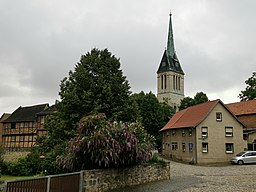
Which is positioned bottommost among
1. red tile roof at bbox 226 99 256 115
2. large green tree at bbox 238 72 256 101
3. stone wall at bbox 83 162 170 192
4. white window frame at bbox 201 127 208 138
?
stone wall at bbox 83 162 170 192

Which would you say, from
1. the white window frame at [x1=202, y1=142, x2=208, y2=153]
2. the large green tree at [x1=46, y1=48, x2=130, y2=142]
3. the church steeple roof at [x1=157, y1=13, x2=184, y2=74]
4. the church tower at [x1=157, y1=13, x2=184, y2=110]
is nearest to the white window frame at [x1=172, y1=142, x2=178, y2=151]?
the white window frame at [x1=202, y1=142, x2=208, y2=153]

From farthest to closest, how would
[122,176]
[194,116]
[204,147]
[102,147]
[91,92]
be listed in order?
1. [194,116]
2. [204,147]
3. [91,92]
4. [122,176]
5. [102,147]

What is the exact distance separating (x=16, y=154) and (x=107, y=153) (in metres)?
30.4

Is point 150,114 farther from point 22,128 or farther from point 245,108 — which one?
point 22,128

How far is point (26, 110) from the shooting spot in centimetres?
6097

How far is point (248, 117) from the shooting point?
43219 millimetres

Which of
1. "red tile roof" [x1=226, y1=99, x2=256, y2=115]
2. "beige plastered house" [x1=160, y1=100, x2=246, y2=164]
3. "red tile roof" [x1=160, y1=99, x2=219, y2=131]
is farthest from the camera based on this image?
"red tile roof" [x1=226, y1=99, x2=256, y2=115]

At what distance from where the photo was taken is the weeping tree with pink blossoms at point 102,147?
51.7 feet

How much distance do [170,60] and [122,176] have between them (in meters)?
87.4

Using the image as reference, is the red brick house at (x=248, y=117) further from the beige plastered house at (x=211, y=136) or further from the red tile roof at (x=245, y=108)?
the beige plastered house at (x=211, y=136)

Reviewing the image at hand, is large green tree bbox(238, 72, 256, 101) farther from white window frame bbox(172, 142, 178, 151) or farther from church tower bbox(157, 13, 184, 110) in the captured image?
church tower bbox(157, 13, 184, 110)

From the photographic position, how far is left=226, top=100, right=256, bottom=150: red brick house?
130 ft

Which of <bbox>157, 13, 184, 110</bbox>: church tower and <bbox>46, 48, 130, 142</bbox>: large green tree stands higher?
<bbox>157, 13, 184, 110</bbox>: church tower

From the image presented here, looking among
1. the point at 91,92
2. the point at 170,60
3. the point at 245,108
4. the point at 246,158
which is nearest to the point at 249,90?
the point at 245,108
